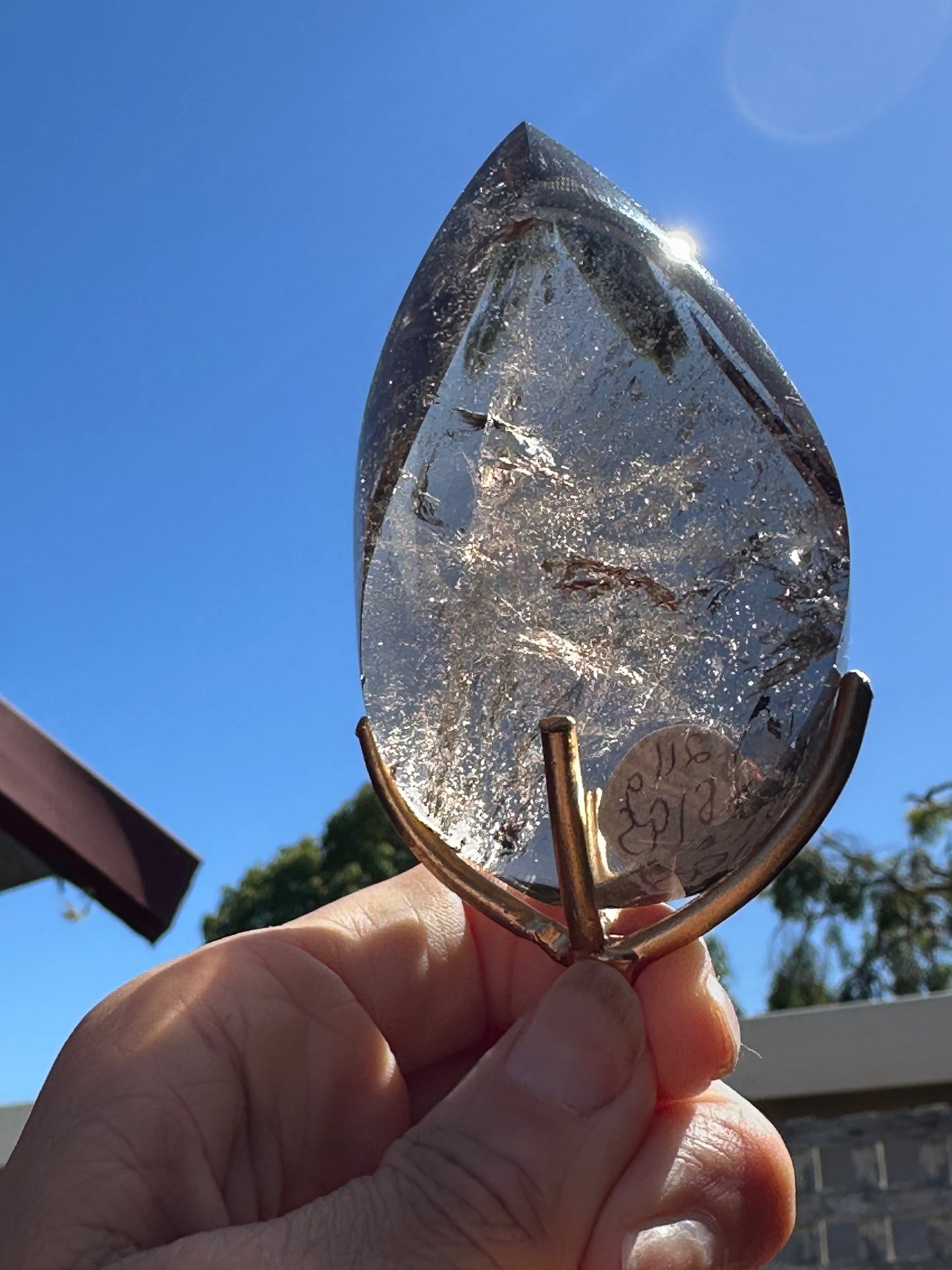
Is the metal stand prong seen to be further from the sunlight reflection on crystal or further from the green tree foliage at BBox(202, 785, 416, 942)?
the green tree foliage at BBox(202, 785, 416, 942)

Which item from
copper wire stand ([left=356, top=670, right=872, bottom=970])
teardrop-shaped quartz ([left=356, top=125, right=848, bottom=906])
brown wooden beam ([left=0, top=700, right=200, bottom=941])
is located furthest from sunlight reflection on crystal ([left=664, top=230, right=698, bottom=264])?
brown wooden beam ([left=0, top=700, right=200, bottom=941])

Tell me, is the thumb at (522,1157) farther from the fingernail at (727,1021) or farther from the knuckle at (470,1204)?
the fingernail at (727,1021)

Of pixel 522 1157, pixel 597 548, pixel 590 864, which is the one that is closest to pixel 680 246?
pixel 597 548

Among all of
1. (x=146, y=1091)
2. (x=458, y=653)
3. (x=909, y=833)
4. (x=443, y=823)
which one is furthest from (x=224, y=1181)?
(x=909, y=833)

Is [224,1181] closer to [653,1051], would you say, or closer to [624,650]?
[653,1051]

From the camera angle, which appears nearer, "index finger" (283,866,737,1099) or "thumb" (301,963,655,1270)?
"thumb" (301,963,655,1270)

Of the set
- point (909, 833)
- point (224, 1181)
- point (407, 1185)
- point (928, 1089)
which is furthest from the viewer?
point (909, 833)
